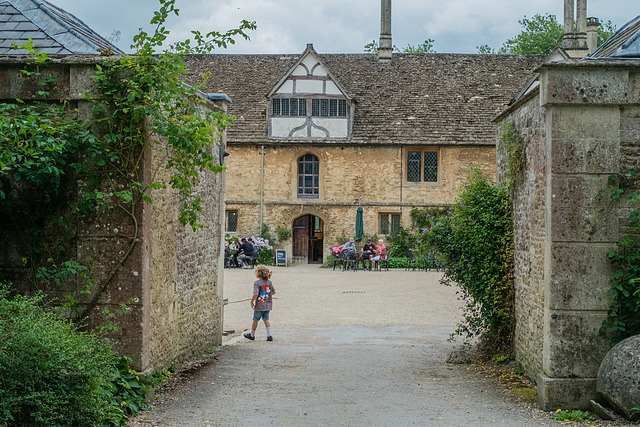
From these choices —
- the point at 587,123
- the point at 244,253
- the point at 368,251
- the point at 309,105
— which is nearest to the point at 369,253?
the point at 368,251

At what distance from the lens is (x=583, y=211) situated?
22.7 feet

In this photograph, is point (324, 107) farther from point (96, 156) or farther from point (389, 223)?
point (96, 156)

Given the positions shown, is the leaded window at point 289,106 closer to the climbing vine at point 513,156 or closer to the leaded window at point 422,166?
the leaded window at point 422,166

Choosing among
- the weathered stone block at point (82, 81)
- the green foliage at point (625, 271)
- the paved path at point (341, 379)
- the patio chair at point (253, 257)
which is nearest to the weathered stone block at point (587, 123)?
the green foliage at point (625, 271)

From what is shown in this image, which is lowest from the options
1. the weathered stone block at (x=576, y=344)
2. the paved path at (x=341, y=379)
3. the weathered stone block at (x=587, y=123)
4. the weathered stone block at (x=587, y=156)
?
the paved path at (x=341, y=379)

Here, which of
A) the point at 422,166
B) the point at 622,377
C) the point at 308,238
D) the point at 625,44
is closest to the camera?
the point at 622,377

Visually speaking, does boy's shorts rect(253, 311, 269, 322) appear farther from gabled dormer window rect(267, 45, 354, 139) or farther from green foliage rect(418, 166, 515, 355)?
gabled dormer window rect(267, 45, 354, 139)

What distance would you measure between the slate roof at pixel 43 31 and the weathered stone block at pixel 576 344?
5.41 meters

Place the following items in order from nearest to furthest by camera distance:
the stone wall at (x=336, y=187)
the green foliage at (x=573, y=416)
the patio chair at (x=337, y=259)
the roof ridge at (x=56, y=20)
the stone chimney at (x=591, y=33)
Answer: the green foliage at (x=573, y=416), the roof ridge at (x=56, y=20), the patio chair at (x=337, y=259), the stone wall at (x=336, y=187), the stone chimney at (x=591, y=33)

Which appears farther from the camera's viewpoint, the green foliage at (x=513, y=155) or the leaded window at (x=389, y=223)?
the leaded window at (x=389, y=223)

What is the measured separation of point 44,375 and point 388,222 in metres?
24.6

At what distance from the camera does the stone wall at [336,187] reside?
28969mm

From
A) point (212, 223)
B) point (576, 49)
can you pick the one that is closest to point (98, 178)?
point (212, 223)

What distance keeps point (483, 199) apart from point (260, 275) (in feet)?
12.7
